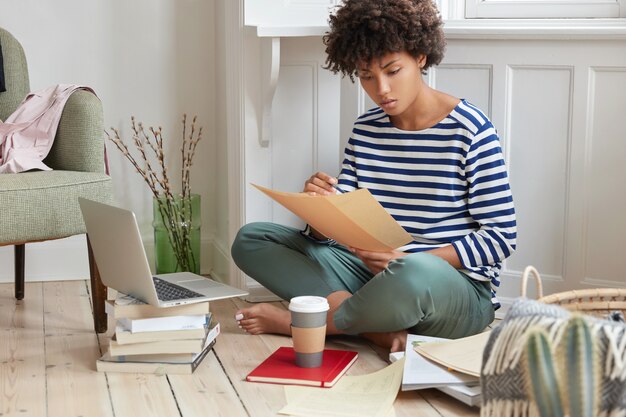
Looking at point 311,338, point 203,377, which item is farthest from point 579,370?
point 203,377

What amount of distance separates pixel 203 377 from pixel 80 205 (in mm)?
530

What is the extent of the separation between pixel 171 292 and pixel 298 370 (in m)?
0.34

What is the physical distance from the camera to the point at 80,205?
7.08 ft

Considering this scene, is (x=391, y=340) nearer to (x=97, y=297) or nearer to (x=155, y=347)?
(x=155, y=347)

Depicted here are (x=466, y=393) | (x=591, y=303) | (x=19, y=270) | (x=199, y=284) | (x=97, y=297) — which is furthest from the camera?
(x=19, y=270)

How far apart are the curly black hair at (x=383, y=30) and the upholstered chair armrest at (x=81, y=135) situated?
670 millimetres

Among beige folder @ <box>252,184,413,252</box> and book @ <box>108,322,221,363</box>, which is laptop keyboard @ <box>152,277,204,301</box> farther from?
beige folder @ <box>252,184,413,252</box>

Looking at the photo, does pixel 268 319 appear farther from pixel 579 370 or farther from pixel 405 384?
pixel 579 370

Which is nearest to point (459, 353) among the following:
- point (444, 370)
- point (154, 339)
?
point (444, 370)

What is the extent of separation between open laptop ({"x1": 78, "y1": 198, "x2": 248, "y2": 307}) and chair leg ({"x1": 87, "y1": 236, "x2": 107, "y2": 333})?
3.8 inches

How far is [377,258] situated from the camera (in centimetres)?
208

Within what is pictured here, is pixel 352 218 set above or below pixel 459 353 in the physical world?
above

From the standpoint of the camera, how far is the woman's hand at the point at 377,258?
81.3 inches

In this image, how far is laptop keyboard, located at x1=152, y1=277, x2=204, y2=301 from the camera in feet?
6.50
